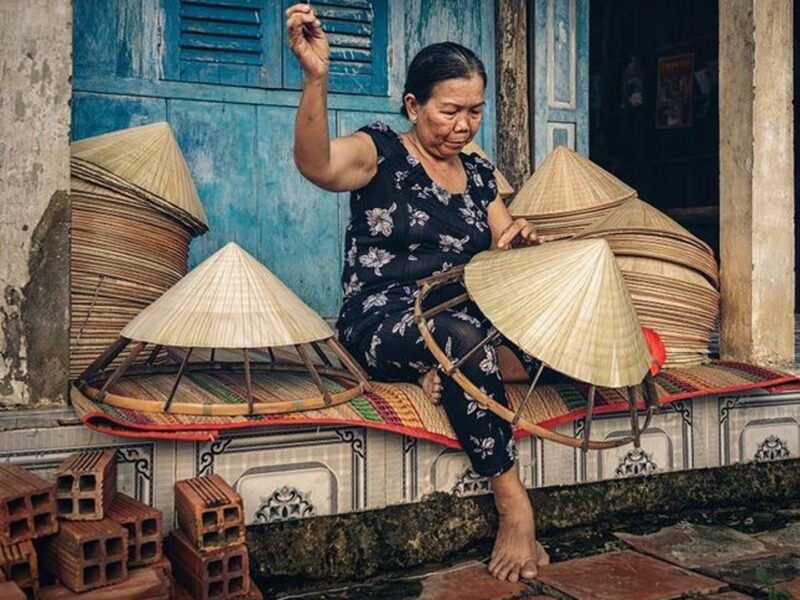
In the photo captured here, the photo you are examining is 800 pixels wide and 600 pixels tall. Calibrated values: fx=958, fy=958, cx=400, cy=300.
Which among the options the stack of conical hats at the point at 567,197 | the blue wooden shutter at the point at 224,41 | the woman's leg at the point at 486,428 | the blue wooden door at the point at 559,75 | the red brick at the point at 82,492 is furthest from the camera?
the blue wooden door at the point at 559,75

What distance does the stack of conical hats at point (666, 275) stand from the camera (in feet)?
12.3

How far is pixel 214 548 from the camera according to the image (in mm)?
2404

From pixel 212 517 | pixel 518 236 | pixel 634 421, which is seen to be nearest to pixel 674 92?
pixel 518 236

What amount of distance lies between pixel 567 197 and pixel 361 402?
64.9 inches

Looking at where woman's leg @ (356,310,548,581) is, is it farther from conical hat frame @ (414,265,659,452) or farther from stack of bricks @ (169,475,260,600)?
stack of bricks @ (169,475,260,600)

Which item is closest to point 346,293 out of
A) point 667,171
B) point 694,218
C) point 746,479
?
point 746,479

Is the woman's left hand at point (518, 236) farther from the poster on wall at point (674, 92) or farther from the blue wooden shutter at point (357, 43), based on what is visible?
the poster on wall at point (674, 92)

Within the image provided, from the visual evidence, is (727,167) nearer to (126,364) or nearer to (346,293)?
(346,293)

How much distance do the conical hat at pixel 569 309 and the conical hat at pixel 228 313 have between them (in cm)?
55

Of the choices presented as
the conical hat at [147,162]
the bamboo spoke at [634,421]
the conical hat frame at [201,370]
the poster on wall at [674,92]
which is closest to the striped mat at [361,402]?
the conical hat frame at [201,370]

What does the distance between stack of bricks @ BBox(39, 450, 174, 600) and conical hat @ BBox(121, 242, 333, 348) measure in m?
0.46

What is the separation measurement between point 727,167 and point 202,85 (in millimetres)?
2467

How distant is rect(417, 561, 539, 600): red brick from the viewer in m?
2.63

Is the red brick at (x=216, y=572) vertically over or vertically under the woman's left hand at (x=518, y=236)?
under
